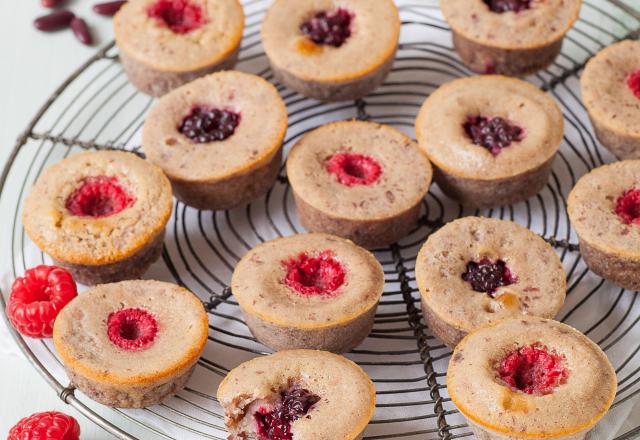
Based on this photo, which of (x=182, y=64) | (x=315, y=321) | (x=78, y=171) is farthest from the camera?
(x=182, y=64)

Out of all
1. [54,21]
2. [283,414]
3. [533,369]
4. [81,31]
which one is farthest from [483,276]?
[54,21]

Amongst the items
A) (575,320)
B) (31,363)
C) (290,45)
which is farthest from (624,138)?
(31,363)

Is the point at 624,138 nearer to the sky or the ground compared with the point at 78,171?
nearer to the ground

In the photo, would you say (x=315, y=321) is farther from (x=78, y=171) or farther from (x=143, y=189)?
(x=78, y=171)

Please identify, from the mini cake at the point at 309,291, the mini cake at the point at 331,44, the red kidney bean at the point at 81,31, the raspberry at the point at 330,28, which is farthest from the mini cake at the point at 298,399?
the red kidney bean at the point at 81,31

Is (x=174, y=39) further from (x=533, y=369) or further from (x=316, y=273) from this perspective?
(x=533, y=369)
